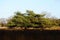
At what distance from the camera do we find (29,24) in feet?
82.7
